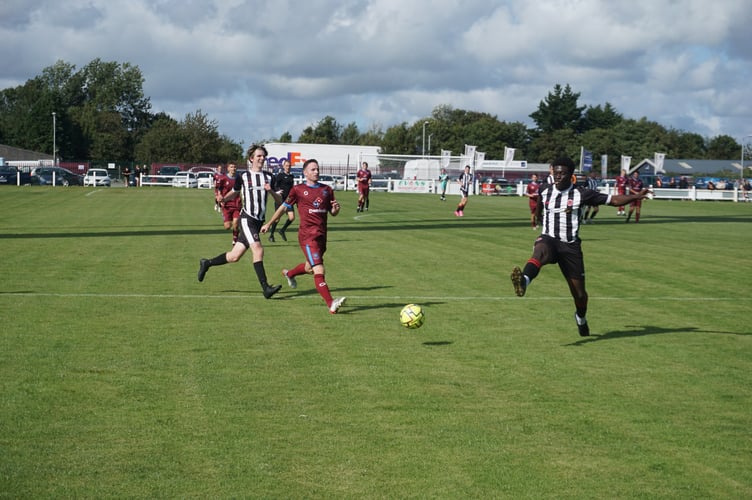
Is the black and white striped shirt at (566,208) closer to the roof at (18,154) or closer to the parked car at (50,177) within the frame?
the parked car at (50,177)

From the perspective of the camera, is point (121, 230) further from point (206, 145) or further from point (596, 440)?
point (206, 145)

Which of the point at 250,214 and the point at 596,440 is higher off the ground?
the point at 250,214

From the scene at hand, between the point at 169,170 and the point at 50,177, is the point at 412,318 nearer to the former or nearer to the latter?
the point at 50,177

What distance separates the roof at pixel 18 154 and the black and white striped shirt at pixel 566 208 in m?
111

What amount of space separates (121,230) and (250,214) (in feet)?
48.8

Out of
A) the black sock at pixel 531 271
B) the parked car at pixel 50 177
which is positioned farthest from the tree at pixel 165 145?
the black sock at pixel 531 271

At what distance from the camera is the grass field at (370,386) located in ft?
18.7

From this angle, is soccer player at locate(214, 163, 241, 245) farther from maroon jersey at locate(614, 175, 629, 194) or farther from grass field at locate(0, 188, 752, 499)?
maroon jersey at locate(614, 175, 629, 194)

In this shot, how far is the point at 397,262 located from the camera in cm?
1902

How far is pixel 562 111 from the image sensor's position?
140125 millimetres

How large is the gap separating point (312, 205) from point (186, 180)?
6316cm

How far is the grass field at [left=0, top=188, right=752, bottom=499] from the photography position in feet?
18.7

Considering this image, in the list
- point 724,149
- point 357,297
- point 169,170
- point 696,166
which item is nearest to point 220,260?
point 357,297

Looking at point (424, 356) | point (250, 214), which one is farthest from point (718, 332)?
point (250, 214)
